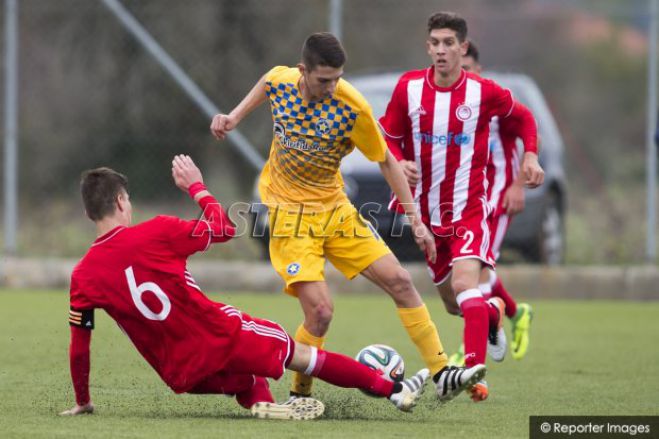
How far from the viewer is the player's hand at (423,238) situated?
20.5 ft

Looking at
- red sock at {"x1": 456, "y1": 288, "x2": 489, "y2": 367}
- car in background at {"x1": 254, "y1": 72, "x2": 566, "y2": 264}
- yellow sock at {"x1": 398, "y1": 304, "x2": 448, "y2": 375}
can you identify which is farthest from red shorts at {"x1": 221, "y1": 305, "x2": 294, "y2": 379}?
car in background at {"x1": 254, "y1": 72, "x2": 566, "y2": 264}

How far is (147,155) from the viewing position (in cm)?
1240

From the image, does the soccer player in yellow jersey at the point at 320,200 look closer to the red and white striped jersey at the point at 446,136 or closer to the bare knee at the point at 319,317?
the bare knee at the point at 319,317

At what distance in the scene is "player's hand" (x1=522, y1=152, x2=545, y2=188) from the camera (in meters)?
6.68

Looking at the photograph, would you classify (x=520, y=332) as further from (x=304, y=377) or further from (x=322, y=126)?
(x=322, y=126)

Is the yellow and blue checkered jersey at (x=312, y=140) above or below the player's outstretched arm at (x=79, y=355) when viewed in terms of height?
above

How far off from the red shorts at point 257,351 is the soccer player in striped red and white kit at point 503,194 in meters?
1.87

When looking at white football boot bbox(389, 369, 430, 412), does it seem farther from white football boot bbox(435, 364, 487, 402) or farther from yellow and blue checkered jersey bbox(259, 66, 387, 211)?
yellow and blue checkered jersey bbox(259, 66, 387, 211)

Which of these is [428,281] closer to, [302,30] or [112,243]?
[302,30]

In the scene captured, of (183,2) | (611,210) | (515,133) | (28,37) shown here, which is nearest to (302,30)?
(183,2)

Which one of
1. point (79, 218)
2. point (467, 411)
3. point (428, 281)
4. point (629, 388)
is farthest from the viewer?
point (79, 218)

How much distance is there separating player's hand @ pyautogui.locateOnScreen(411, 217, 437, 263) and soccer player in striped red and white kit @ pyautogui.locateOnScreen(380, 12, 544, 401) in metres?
0.29

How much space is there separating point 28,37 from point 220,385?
25.4ft

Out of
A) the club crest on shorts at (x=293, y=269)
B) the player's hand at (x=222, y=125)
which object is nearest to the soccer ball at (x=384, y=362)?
the club crest on shorts at (x=293, y=269)
